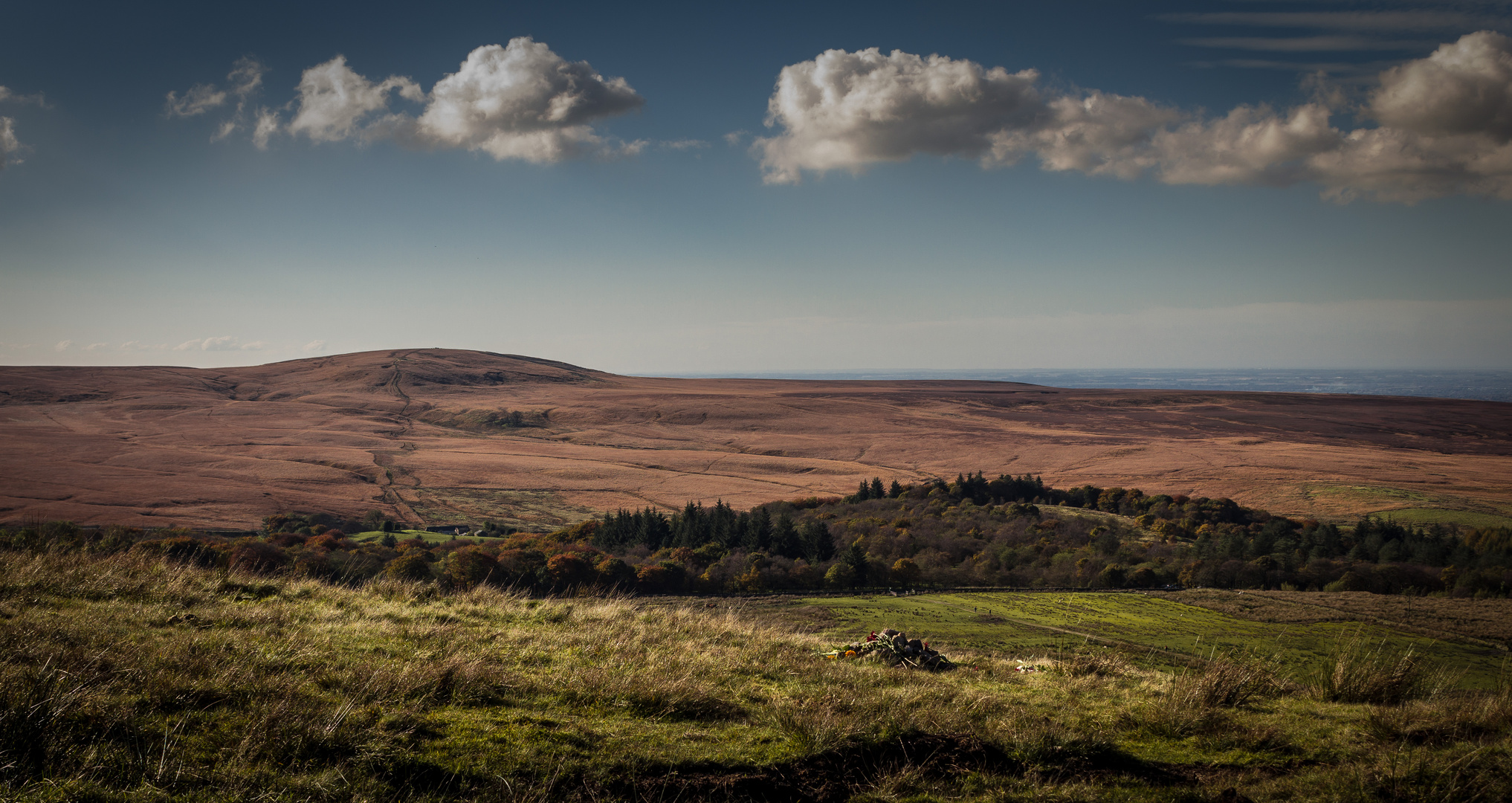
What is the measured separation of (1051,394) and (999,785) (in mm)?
165772

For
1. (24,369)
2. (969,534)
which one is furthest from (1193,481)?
(24,369)

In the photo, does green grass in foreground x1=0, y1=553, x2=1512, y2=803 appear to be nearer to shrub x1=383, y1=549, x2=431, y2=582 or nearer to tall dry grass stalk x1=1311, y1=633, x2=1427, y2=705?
tall dry grass stalk x1=1311, y1=633, x2=1427, y2=705

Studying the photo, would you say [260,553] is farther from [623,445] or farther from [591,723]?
[623,445]

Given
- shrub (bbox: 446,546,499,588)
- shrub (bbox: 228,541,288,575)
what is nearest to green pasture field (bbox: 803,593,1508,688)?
shrub (bbox: 446,546,499,588)

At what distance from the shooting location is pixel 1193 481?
78.7m

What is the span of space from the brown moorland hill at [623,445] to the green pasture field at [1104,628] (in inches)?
1563

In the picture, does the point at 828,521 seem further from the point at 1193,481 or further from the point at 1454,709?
the point at 1454,709

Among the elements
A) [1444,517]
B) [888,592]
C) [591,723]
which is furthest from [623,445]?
[591,723]

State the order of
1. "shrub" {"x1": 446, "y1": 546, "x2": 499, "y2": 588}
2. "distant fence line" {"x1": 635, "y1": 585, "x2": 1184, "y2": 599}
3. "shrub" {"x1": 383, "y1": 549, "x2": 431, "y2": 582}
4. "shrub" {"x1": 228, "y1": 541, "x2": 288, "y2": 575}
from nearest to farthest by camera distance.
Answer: "shrub" {"x1": 228, "y1": 541, "x2": 288, "y2": 575}, "shrub" {"x1": 383, "y1": 549, "x2": 431, "y2": 582}, "shrub" {"x1": 446, "y1": 546, "x2": 499, "y2": 588}, "distant fence line" {"x1": 635, "y1": 585, "x2": 1184, "y2": 599}

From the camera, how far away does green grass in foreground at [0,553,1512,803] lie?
461cm

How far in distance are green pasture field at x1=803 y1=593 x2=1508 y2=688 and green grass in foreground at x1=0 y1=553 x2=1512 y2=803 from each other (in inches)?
495

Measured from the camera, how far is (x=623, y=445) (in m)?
113

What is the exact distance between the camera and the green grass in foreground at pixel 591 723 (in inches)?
181

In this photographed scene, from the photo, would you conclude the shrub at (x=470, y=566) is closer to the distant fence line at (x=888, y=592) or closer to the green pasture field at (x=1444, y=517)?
the distant fence line at (x=888, y=592)
